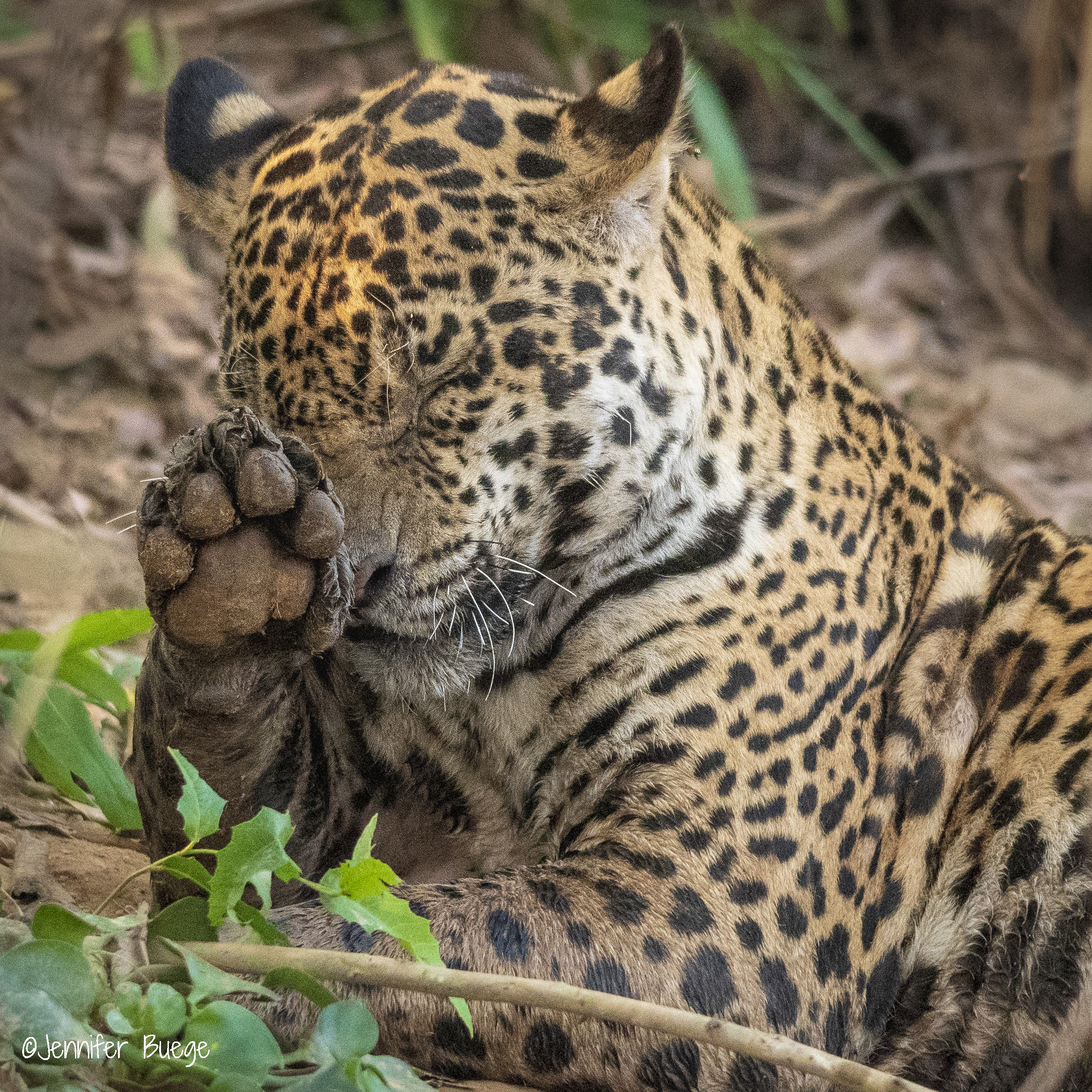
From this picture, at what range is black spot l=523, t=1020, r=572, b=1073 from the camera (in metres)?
3.46

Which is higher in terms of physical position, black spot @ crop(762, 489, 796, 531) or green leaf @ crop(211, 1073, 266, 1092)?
black spot @ crop(762, 489, 796, 531)

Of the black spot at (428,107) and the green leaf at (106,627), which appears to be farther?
the green leaf at (106,627)

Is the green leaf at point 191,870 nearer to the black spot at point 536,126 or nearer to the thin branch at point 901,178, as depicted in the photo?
the black spot at point 536,126

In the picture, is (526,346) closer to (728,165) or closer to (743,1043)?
(743,1043)

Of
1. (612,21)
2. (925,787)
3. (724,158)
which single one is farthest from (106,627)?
(612,21)

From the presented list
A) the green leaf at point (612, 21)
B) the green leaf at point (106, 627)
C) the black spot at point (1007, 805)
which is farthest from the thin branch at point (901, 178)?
the green leaf at point (106, 627)

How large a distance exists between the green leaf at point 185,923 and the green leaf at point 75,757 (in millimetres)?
1253

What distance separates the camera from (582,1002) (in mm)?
2770

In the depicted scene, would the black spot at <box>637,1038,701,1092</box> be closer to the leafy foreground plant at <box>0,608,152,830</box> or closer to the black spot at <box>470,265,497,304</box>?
the leafy foreground plant at <box>0,608,152,830</box>

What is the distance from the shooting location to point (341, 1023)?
267cm

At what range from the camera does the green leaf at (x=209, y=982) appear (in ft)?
8.53

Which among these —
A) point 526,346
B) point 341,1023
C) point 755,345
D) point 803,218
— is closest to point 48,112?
point 341,1023

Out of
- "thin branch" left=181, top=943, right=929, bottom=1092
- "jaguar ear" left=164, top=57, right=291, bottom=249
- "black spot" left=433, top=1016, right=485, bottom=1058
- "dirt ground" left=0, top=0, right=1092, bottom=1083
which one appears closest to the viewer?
"thin branch" left=181, top=943, right=929, bottom=1092

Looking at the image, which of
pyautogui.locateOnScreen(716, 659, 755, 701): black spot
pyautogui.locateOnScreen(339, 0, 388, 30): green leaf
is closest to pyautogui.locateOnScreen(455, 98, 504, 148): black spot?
pyautogui.locateOnScreen(716, 659, 755, 701): black spot
